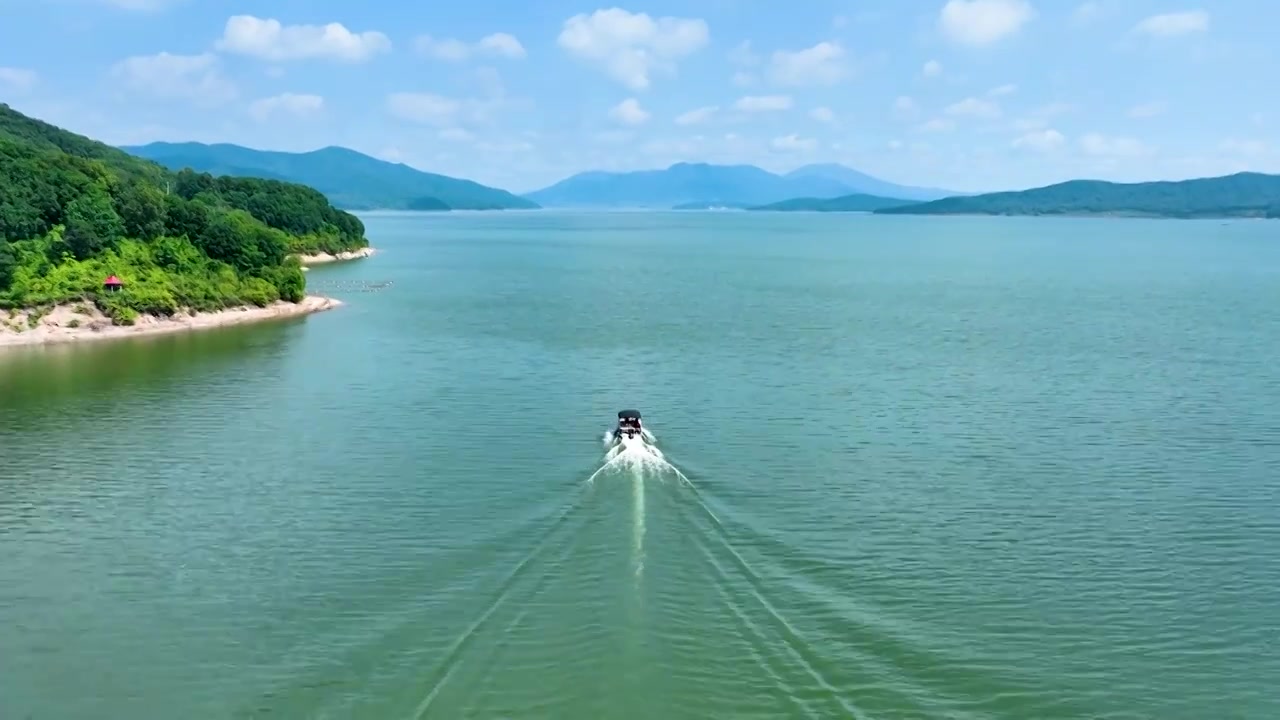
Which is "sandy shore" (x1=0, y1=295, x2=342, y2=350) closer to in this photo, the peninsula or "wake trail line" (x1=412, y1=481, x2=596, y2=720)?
the peninsula

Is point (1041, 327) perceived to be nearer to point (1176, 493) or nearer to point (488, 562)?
point (1176, 493)

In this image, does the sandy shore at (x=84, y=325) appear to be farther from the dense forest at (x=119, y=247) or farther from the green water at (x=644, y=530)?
the green water at (x=644, y=530)

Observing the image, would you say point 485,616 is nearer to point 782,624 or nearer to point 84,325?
point 782,624

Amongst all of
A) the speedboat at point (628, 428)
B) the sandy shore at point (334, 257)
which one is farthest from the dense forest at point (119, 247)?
the sandy shore at point (334, 257)

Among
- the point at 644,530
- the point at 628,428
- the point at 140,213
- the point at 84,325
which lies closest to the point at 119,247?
the point at 140,213

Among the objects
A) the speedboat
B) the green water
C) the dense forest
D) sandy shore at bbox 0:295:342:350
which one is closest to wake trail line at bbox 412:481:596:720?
the green water

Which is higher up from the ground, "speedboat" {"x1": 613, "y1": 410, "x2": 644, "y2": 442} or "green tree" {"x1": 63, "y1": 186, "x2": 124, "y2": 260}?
"green tree" {"x1": 63, "y1": 186, "x2": 124, "y2": 260}
